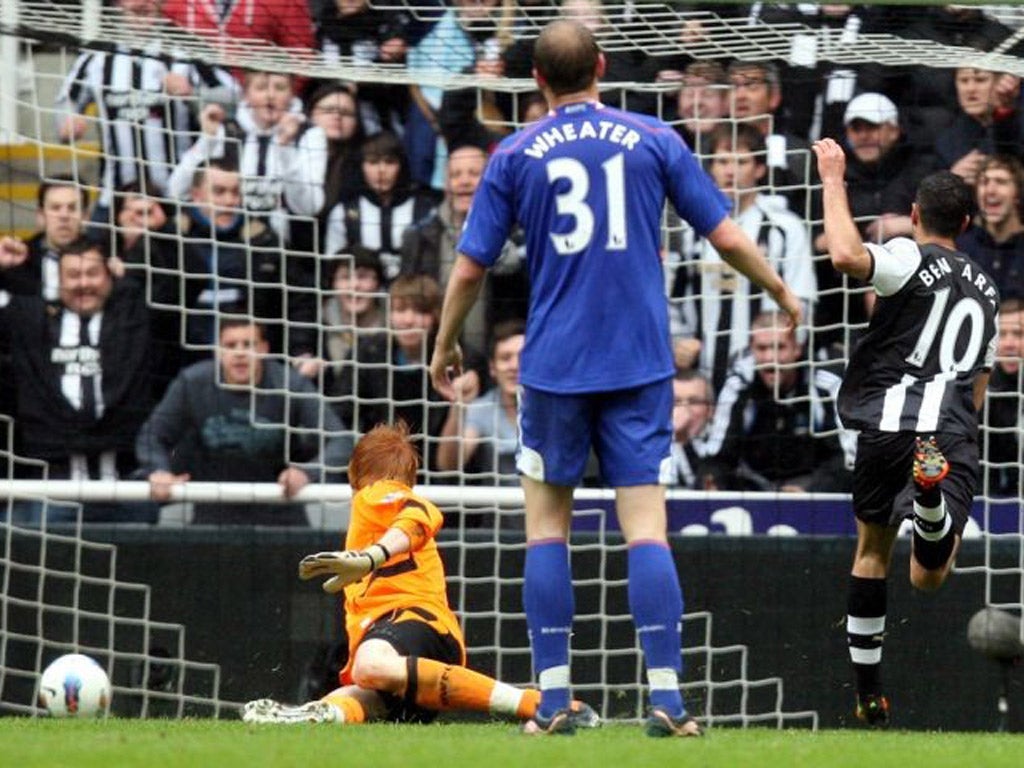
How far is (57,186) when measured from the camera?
11.2 m

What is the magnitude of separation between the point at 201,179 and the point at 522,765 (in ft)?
19.4

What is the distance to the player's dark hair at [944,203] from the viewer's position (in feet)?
27.2

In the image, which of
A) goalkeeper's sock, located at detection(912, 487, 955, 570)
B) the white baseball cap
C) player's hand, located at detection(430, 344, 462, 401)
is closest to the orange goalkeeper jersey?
player's hand, located at detection(430, 344, 462, 401)

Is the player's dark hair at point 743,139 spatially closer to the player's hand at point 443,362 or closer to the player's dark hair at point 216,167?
the player's dark hair at point 216,167

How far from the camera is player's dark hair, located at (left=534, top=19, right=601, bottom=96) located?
6.68 metres

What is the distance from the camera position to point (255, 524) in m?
10.7

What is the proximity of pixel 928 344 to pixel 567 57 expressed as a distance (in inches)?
92.4

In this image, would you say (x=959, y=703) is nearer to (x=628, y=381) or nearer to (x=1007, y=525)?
(x=1007, y=525)

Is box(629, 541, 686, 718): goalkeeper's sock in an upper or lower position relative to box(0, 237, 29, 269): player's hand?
lower

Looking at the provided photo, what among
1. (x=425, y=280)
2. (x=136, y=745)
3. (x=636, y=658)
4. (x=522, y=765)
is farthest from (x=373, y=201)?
(x=522, y=765)

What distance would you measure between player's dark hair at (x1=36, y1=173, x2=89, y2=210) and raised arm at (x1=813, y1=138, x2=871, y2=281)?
427 centimetres

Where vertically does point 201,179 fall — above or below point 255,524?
above

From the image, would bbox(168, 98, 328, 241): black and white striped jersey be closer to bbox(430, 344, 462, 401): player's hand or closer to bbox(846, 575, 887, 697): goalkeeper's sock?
bbox(846, 575, 887, 697): goalkeeper's sock

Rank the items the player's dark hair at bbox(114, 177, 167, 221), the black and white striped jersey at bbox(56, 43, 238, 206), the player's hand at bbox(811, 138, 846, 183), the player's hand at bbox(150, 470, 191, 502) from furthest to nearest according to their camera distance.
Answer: the black and white striped jersey at bbox(56, 43, 238, 206) < the player's dark hair at bbox(114, 177, 167, 221) < the player's hand at bbox(150, 470, 191, 502) < the player's hand at bbox(811, 138, 846, 183)
